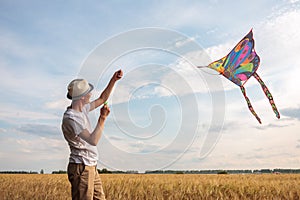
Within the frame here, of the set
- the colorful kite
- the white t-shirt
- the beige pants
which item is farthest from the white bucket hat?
the colorful kite

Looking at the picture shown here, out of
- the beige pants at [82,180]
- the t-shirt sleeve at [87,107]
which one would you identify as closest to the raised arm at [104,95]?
the t-shirt sleeve at [87,107]

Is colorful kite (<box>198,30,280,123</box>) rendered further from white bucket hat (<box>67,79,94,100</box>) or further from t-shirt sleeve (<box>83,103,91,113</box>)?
white bucket hat (<box>67,79,94,100</box>)

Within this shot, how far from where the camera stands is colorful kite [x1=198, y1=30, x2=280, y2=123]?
6.88m

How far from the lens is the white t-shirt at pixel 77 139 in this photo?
389cm

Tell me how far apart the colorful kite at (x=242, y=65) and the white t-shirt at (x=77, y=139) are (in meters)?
3.71

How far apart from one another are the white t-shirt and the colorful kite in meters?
3.71

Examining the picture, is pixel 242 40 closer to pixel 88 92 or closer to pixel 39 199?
pixel 88 92

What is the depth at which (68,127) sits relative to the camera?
394 cm

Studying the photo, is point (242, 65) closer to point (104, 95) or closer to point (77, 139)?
point (104, 95)

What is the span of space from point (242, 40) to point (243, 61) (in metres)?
0.51

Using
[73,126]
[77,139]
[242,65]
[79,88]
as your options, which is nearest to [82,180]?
[77,139]

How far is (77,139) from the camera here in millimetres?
3955

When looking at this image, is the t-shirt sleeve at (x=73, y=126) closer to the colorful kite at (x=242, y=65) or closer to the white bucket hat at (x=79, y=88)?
the white bucket hat at (x=79, y=88)

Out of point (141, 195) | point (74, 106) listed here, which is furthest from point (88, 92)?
point (141, 195)
